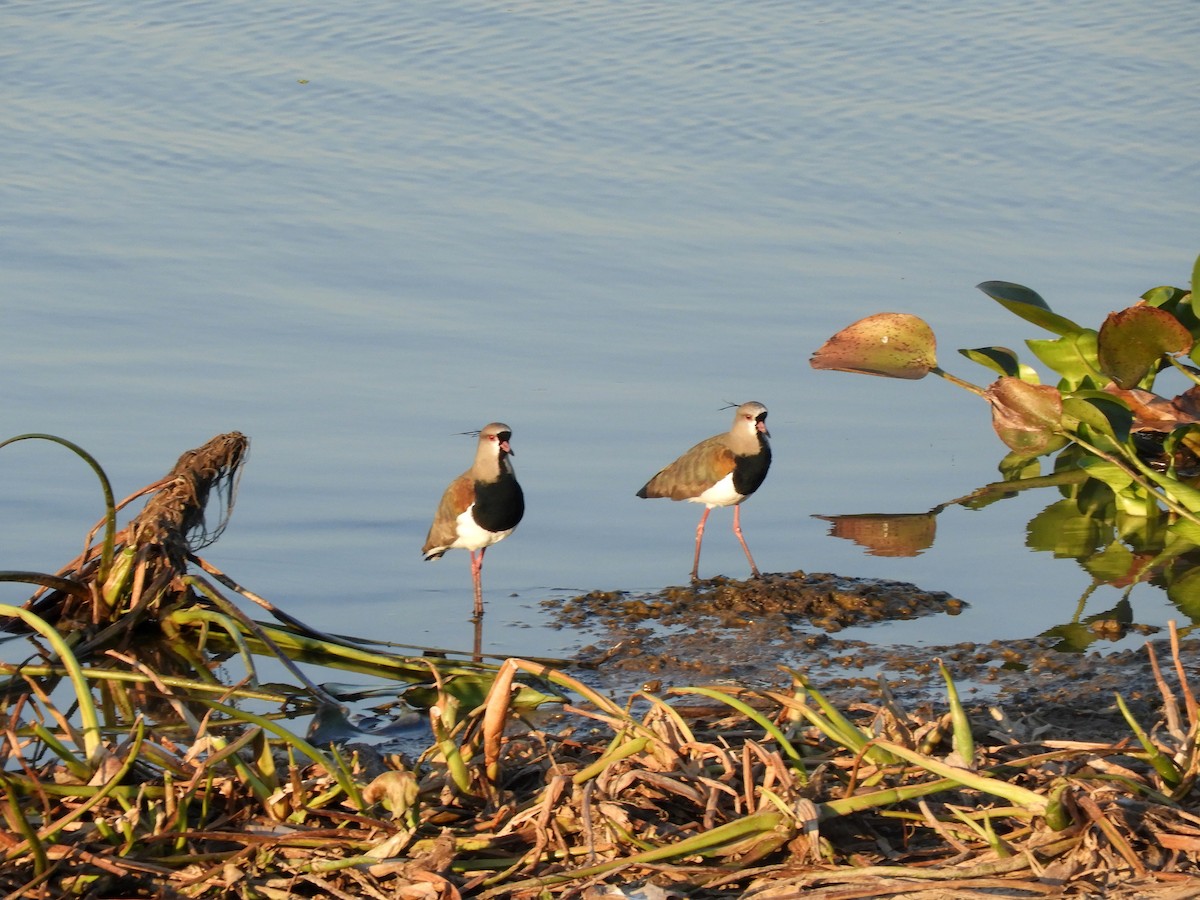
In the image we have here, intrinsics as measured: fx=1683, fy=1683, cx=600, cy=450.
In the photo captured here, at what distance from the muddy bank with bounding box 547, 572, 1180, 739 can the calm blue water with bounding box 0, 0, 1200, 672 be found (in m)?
0.20

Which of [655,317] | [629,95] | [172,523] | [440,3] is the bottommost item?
[172,523]

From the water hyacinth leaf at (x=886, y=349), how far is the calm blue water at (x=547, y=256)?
62 centimetres

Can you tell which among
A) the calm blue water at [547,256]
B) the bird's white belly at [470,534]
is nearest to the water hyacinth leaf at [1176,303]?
the calm blue water at [547,256]

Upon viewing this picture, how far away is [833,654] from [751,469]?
Result: 159cm

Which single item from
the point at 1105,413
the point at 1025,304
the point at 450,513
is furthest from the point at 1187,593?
the point at 450,513

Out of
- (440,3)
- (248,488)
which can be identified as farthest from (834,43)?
(248,488)

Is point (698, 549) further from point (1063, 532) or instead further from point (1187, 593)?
point (1187, 593)

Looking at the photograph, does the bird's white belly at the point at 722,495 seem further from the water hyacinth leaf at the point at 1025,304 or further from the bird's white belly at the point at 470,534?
the water hyacinth leaf at the point at 1025,304

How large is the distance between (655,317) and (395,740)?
17.6 ft

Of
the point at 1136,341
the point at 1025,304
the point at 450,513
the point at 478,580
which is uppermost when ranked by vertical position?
the point at 1025,304

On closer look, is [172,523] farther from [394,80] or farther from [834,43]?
[834,43]

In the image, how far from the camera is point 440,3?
748 inches

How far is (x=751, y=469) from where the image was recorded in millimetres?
7348

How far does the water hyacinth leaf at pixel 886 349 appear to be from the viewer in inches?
295
